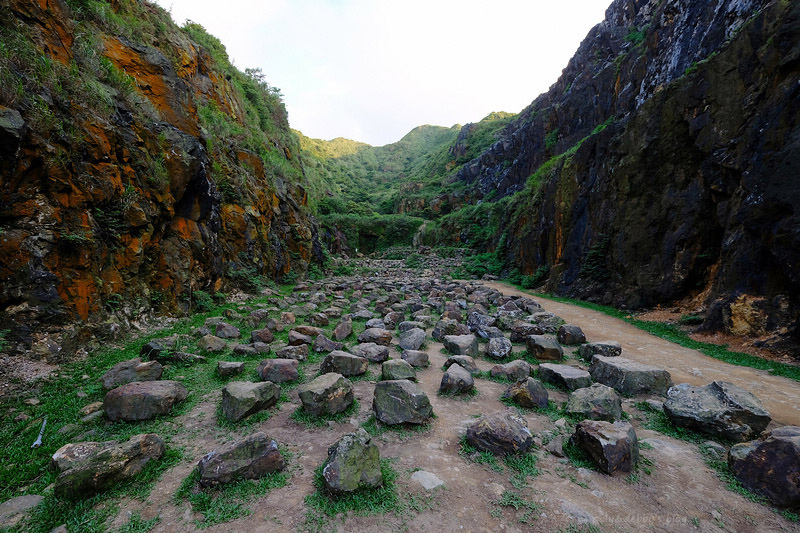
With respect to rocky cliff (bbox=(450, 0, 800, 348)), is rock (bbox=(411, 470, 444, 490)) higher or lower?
lower

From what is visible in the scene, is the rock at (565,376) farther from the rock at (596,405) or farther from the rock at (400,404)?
the rock at (400,404)

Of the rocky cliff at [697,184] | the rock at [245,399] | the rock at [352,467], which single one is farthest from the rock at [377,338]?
the rocky cliff at [697,184]

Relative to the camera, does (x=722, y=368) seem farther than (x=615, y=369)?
Yes

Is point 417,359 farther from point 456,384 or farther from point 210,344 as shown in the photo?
point 210,344

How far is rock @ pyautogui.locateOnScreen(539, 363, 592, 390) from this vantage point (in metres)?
4.59

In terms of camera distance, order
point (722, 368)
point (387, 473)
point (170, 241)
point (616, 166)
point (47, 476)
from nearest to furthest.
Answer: point (47, 476), point (387, 473), point (722, 368), point (170, 241), point (616, 166)

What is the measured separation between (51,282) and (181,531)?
16.8 ft

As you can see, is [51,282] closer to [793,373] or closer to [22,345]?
[22,345]

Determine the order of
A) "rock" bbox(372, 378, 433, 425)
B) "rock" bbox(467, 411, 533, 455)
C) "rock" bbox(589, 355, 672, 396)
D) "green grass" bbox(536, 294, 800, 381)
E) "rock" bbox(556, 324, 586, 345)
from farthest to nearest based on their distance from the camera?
"rock" bbox(556, 324, 586, 345)
"green grass" bbox(536, 294, 800, 381)
"rock" bbox(589, 355, 672, 396)
"rock" bbox(372, 378, 433, 425)
"rock" bbox(467, 411, 533, 455)

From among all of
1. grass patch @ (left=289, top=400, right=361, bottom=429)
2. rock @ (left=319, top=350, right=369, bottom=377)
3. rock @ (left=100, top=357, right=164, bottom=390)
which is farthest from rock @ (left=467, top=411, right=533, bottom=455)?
rock @ (left=100, top=357, right=164, bottom=390)

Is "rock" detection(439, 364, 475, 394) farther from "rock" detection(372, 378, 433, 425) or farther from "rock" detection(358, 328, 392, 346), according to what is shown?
"rock" detection(358, 328, 392, 346)

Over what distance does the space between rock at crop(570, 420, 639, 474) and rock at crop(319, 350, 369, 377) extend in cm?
319

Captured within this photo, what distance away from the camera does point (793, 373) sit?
5.26 m

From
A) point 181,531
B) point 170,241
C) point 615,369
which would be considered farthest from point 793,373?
point 170,241
